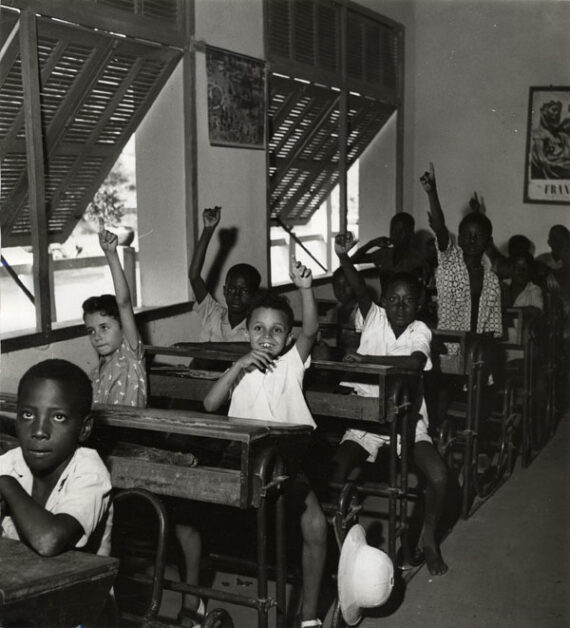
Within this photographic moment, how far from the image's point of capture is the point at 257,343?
3004 mm

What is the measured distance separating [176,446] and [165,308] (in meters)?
1.87

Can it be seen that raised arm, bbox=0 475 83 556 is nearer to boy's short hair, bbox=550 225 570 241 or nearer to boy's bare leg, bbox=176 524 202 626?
boy's bare leg, bbox=176 524 202 626

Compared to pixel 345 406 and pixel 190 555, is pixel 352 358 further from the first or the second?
pixel 190 555

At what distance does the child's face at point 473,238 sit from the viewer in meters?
4.94

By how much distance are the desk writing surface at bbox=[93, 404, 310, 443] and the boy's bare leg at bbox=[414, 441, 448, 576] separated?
1.32 m

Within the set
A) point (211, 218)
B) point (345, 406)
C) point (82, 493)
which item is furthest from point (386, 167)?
point (82, 493)

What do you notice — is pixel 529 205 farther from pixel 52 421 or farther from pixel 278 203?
pixel 52 421

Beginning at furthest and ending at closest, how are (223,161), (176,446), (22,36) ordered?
(223,161)
(22,36)
(176,446)

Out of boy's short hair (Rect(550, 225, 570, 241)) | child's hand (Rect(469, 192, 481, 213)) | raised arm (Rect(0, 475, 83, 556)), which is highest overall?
child's hand (Rect(469, 192, 481, 213))

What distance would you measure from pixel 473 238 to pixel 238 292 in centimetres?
156

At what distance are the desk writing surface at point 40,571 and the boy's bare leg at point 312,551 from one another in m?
1.29

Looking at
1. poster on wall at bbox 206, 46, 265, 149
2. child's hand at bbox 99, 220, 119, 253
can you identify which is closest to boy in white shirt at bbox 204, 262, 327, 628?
child's hand at bbox 99, 220, 119, 253

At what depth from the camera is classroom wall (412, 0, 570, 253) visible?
8023 mm

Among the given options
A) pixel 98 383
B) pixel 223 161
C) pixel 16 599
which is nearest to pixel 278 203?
pixel 223 161
